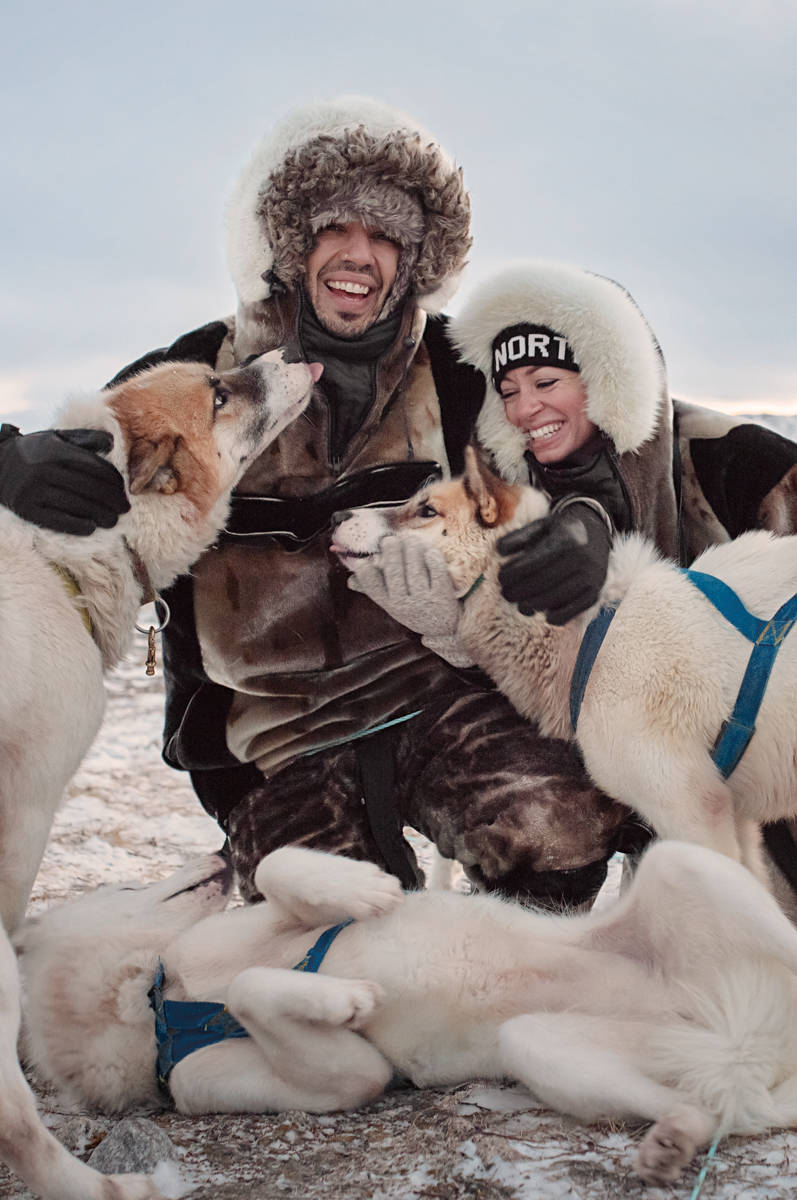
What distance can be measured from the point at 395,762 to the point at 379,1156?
1484 mm

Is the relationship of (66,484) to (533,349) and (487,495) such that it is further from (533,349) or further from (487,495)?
(533,349)

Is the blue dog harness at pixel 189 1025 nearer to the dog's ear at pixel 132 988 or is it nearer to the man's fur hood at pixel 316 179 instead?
the dog's ear at pixel 132 988

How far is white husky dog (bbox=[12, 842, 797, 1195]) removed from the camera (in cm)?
178

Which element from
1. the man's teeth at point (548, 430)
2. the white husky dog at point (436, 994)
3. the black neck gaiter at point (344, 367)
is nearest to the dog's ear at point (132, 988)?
the white husky dog at point (436, 994)

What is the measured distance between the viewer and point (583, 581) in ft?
8.49

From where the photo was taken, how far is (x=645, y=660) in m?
2.41

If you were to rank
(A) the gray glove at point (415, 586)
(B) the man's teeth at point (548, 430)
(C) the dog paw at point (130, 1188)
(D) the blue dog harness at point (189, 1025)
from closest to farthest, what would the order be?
(C) the dog paw at point (130, 1188) → (D) the blue dog harness at point (189, 1025) → (A) the gray glove at point (415, 586) → (B) the man's teeth at point (548, 430)

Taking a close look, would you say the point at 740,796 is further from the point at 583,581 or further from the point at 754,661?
the point at 583,581

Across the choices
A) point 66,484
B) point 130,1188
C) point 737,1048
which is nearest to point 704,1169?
point 737,1048

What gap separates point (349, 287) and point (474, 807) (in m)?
1.65

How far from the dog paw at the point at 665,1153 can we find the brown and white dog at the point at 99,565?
3.34 feet

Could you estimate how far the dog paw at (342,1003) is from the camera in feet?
6.07

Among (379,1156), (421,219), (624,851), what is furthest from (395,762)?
(421,219)

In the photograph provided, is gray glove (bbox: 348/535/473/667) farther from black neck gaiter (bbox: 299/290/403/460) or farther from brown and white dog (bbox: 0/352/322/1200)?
black neck gaiter (bbox: 299/290/403/460)
